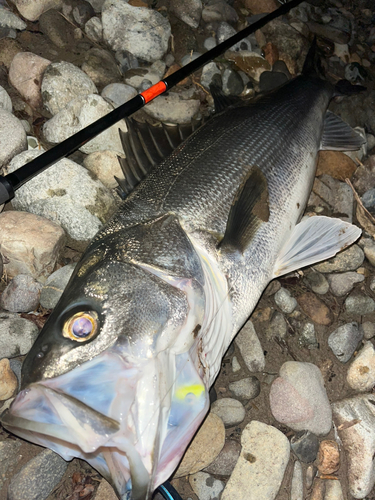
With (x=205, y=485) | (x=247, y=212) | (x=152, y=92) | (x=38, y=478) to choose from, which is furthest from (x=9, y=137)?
(x=205, y=485)

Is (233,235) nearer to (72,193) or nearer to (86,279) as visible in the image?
(86,279)

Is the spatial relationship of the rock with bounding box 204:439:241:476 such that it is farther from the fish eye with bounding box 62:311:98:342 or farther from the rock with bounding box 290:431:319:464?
the fish eye with bounding box 62:311:98:342

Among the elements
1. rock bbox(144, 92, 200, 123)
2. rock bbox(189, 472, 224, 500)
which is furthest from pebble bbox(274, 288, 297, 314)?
rock bbox(144, 92, 200, 123)

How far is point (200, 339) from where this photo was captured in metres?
2.13

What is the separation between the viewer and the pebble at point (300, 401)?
2.64m

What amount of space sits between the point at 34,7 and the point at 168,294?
128 inches

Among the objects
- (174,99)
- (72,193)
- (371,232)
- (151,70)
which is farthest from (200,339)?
(151,70)

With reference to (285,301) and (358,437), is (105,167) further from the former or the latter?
(358,437)

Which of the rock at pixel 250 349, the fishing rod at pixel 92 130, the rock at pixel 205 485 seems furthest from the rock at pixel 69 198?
the rock at pixel 205 485

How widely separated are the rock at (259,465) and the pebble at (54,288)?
1.51 m

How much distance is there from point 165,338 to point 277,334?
52.1 inches

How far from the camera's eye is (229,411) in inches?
103

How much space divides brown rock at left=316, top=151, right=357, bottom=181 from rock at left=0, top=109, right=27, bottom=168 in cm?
252

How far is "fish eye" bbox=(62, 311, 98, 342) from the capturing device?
70.2 inches
